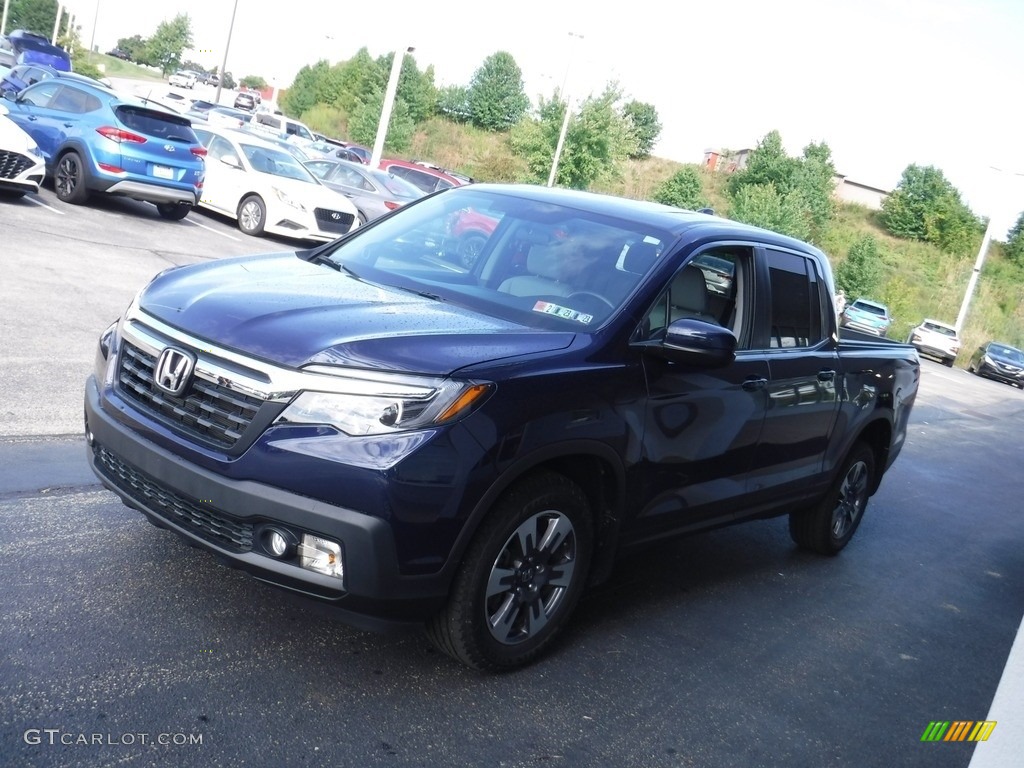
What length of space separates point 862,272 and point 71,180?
158 ft

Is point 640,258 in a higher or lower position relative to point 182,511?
higher

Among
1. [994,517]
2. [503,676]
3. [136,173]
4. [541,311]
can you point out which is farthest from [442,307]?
[136,173]

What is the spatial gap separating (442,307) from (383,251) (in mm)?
931

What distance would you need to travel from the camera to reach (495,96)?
8838cm

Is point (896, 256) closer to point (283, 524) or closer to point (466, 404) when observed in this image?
point (466, 404)

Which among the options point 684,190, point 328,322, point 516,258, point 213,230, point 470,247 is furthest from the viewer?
point 684,190

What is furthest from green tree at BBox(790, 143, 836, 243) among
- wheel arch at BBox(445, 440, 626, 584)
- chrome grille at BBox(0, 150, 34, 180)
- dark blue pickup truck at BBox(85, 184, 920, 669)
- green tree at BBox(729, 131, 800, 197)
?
wheel arch at BBox(445, 440, 626, 584)

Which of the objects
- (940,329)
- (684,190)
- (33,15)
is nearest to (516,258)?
(940,329)

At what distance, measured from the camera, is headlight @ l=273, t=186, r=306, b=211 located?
18.5m

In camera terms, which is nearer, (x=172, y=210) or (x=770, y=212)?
(x=172, y=210)

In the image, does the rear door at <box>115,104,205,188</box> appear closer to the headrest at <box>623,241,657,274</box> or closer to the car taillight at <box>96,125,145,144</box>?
the car taillight at <box>96,125,145,144</box>

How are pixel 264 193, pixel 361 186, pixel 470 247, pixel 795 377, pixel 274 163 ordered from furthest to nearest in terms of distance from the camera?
pixel 361 186 < pixel 274 163 < pixel 264 193 < pixel 795 377 < pixel 470 247

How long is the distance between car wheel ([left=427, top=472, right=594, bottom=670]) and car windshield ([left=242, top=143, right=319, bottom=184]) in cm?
1565

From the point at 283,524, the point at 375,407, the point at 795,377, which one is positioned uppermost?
the point at 795,377
